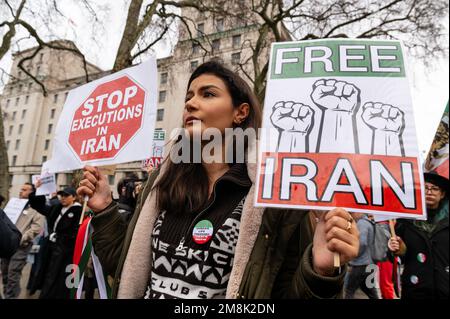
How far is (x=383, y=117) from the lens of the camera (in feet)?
4.19

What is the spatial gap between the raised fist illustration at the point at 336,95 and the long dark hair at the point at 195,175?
45 cm

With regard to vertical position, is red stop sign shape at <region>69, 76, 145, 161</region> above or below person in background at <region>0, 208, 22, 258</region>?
above

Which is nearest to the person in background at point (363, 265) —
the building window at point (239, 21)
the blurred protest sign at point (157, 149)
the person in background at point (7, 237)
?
the blurred protest sign at point (157, 149)

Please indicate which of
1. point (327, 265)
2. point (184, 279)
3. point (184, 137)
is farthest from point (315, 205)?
point (184, 137)

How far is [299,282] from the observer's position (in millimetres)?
1104

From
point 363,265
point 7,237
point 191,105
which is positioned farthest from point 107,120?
point 363,265

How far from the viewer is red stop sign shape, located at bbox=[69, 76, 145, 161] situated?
5.93 feet

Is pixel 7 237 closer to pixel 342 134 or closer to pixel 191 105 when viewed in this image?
pixel 191 105

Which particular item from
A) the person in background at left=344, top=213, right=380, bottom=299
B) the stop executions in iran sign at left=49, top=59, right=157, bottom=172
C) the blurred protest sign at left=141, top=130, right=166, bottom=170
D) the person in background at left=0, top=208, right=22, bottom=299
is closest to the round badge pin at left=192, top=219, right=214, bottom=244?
the stop executions in iran sign at left=49, top=59, right=157, bottom=172

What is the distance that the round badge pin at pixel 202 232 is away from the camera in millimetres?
1343

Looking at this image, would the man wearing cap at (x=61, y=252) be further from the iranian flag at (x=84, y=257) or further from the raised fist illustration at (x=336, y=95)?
the raised fist illustration at (x=336, y=95)

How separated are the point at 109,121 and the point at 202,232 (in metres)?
0.98

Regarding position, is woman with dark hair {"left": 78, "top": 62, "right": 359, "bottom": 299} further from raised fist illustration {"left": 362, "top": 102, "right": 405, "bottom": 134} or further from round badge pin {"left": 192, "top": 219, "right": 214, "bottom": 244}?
raised fist illustration {"left": 362, "top": 102, "right": 405, "bottom": 134}
